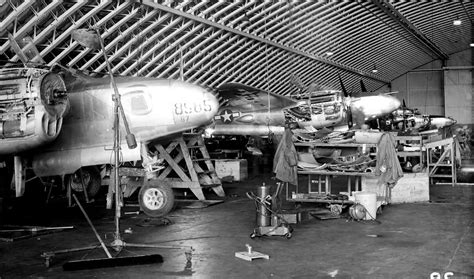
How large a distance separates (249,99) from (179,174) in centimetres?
1320

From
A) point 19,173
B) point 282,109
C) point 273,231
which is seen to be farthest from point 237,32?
point 273,231

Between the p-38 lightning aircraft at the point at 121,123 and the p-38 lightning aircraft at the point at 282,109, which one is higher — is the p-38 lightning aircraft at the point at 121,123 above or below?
below

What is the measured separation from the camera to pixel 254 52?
28219 mm

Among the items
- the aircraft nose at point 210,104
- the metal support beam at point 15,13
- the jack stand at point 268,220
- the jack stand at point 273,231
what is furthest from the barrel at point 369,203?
the metal support beam at point 15,13

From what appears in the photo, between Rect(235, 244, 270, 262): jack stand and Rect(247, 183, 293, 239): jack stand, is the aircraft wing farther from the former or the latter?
Rect(235, 244, 270, 262): jack stand

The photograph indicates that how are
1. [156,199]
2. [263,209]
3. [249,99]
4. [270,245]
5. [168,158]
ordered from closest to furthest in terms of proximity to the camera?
[270,245], [263,209], [156,199], [168,158], [249,99]

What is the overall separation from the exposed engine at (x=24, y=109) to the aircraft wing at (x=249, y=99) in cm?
1444

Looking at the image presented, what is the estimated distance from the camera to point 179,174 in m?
13.2

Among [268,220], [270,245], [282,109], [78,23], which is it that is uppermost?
[78,23]

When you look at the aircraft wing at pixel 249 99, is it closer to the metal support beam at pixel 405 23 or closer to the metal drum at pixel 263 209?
the metal support beam at pixel 405 23

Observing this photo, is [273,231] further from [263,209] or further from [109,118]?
[109,118]

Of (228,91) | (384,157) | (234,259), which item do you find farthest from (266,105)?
(234,259)

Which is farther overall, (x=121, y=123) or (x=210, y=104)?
(x=210, y=104)

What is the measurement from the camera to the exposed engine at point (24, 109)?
381 inches
